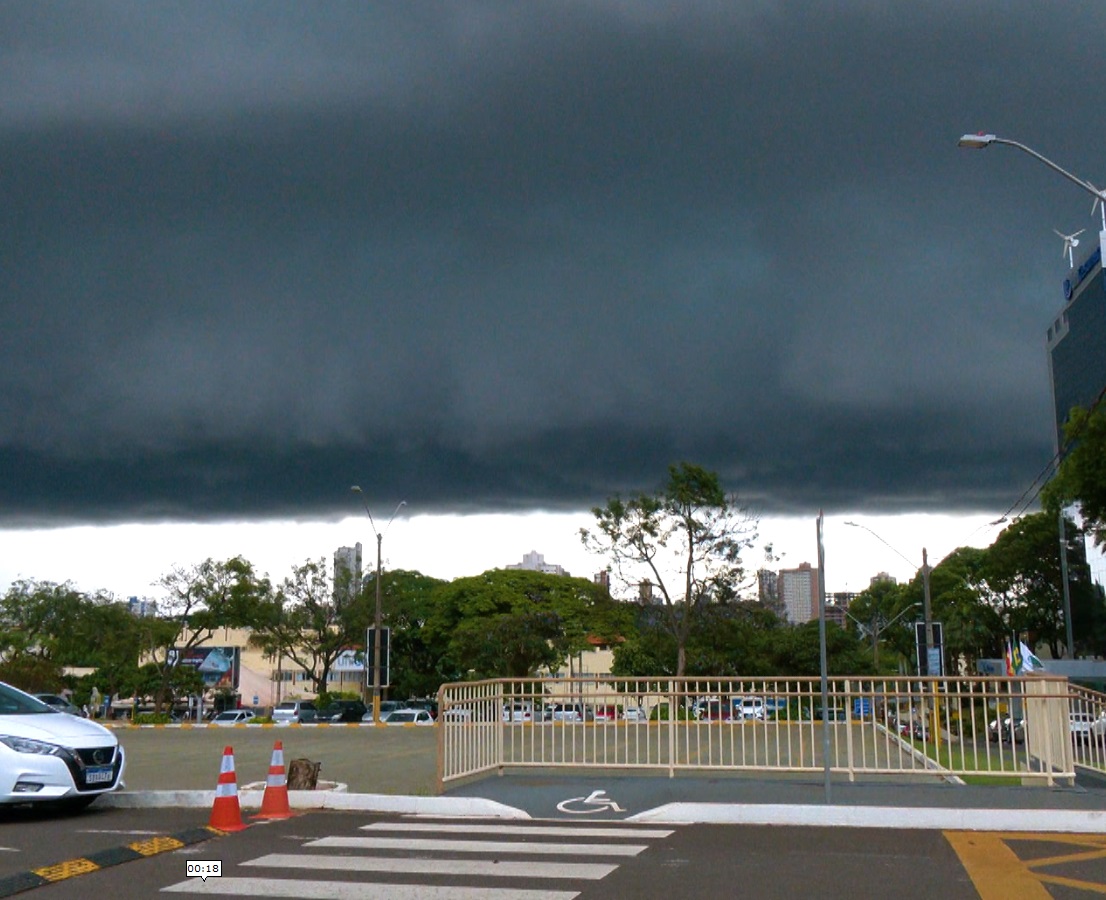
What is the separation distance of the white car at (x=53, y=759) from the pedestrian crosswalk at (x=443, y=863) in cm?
306

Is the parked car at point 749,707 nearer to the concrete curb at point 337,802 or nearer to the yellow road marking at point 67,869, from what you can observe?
the concrete curb at point 337,802

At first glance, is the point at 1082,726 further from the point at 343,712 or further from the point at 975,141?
the point at 343,712

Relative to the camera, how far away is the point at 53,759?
460 inches

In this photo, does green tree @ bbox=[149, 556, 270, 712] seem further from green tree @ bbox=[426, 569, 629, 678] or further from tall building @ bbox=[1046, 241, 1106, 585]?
tall building @ bbox=[1046, 241, 1106, 585]

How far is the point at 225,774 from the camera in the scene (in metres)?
11.4

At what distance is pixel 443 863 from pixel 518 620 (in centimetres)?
4700

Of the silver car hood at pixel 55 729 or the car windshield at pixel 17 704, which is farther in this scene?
the car windshield at pixel 17 704

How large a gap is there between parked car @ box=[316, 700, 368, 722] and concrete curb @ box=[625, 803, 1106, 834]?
42.1 m

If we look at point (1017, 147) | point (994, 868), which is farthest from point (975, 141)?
point (994, 868)

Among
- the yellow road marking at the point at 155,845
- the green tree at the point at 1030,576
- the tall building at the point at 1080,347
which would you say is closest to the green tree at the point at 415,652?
the green tree at the point at 1030,576

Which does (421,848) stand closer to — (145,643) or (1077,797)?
(1077,797)

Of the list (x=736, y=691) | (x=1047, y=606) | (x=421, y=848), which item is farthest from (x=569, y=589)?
(x=421, y=848)

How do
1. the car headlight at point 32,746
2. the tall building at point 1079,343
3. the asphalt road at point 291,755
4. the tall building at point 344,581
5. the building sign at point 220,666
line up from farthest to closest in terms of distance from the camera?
the building sign at point 220,666 → the tall building at point 1079,343 → the tall building at point 344,581 → the asphalt road at point 291,755 → the car headlight at point 32,746

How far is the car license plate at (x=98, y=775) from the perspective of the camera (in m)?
12.0
